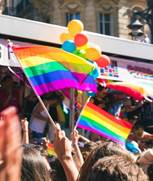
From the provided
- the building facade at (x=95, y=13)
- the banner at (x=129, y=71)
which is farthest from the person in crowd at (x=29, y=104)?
the building facade at (x=95, y=13)

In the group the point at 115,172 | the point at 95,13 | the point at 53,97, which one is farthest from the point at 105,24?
the point at 115,172

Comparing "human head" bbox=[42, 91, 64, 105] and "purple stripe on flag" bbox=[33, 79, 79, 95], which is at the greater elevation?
"purple stripe on flag" bbox=[33, 79, 79, 95]

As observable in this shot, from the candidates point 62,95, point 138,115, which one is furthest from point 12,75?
point 138,115

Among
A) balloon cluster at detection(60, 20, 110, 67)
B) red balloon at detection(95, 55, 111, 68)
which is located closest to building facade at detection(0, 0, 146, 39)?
red balloon at detection(95, 55, 111, 68)

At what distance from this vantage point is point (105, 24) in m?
40.1

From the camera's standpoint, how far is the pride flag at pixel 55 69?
19.9ft

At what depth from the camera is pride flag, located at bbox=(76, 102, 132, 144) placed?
6.66 metres

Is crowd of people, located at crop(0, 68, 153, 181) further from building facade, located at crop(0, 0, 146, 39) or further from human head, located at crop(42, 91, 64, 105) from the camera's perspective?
building facade, located at crop(0, 0, 146, 39)

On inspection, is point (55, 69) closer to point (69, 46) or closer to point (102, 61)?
point (69, 46)

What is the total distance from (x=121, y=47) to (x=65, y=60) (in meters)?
1.76

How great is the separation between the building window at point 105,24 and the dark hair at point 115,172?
124 ft

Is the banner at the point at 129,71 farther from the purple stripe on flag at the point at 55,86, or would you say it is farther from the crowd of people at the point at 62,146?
the purple stripe on flag at the point at 55,86

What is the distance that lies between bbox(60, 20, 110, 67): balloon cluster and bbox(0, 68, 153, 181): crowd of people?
0.83 m

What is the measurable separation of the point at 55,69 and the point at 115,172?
14.2ft
